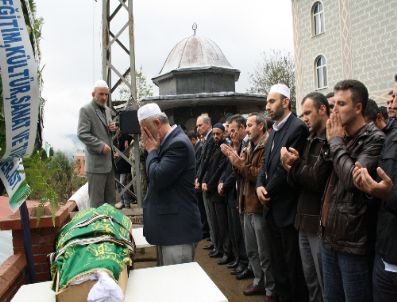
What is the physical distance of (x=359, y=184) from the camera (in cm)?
245

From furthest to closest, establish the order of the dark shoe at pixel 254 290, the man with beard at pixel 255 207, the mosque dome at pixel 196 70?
the mosque dome at pixel 196 70 → the dark shoe at pixel 254 290 → the man with beard at pixel 255 207

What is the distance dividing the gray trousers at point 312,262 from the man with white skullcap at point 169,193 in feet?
2.91

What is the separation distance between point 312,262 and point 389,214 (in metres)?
1.38

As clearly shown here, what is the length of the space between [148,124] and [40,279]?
1531mm

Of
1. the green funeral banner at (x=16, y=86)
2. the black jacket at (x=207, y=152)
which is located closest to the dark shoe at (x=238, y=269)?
the black jacket at (x=207, y=152)

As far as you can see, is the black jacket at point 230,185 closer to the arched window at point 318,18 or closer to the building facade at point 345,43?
the building facade at point 345,43

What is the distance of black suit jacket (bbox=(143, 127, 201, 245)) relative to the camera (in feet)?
10.9

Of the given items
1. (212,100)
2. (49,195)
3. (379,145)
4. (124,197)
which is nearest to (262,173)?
(379,145)

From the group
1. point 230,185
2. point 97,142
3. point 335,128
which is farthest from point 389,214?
point 97,142

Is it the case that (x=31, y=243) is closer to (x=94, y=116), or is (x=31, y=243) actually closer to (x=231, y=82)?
(x=94, y=116)

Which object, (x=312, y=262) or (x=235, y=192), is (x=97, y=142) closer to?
(x=235, y=192)

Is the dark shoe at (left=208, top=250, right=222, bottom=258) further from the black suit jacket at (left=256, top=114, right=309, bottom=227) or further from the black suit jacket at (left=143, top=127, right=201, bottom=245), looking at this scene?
the black suit jacket at (left=143, top=127, right=201, bottom=245)

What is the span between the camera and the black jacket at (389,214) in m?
2.23

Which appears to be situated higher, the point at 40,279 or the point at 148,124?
the point at 148,124
